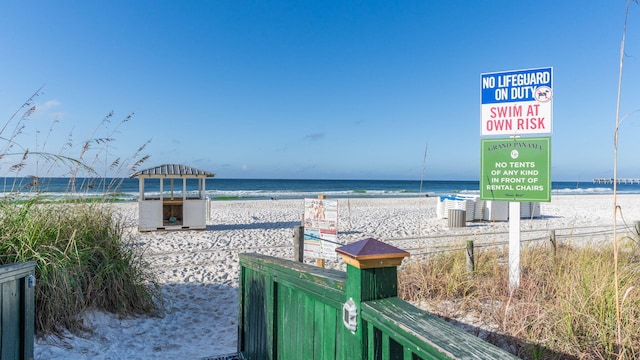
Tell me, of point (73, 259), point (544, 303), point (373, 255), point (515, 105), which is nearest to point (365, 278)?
point (373, 255)

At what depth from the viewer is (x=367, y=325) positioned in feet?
5.14

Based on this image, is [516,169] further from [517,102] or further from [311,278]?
[311,278]

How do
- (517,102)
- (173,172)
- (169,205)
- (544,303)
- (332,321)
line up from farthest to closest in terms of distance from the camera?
(169,205), (173,172), (517,102), (544,303), (332,321)

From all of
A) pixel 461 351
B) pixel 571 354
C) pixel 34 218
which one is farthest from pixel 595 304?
pixel 34 218

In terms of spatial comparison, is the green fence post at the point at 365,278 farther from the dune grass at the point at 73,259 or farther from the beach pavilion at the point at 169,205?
the beach pavilion at the point at 169,205

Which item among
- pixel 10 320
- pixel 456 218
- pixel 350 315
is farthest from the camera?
pixel 456 218

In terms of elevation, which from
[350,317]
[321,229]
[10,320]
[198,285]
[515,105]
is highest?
[515,105]

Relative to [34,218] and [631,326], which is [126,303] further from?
[631,326]

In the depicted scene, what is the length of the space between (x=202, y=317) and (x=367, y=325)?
157 inches

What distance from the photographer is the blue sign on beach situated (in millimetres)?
4684

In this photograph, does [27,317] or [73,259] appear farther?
[73,259]

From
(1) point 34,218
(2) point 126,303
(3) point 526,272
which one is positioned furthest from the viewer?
(3) point 526,272

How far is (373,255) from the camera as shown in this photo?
4.91 ft

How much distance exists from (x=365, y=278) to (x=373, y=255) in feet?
0.43
